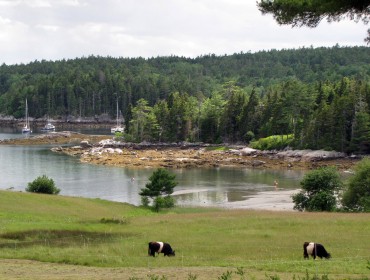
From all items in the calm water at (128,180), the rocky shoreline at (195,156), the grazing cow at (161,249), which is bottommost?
the calm water at (128,180)

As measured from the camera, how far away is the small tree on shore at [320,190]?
5641 cm

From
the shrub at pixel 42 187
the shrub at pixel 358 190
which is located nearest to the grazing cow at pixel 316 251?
the shrub at pixel 358 190

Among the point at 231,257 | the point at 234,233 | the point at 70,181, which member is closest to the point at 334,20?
the point at 231,257

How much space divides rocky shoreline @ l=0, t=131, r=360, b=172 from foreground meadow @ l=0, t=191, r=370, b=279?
62.4 m

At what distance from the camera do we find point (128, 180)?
91562 mm

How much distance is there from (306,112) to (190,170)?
39.2 m

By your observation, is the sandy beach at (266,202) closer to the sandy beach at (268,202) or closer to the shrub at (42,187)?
the sandy beach at (268,202)

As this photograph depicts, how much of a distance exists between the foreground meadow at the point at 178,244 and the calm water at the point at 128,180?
25821 millimetres

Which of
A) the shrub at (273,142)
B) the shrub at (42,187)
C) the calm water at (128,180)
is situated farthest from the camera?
the shrub at (273,142)

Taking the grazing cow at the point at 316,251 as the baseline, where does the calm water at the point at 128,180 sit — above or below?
below

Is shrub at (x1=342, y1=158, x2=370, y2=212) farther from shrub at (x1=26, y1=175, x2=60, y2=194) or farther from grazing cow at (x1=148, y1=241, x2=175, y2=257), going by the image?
shrub at (x1=26, y1=175, x2=60, y2=194)

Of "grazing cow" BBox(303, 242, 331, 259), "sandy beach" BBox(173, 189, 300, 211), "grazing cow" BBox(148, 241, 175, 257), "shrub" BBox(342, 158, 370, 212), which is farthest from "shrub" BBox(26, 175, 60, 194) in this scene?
"grazing cow" BBox(303, 242, 331, 259)

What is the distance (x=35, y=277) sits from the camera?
23.9 metres

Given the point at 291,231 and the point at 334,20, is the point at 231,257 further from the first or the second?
the point at 334,20
